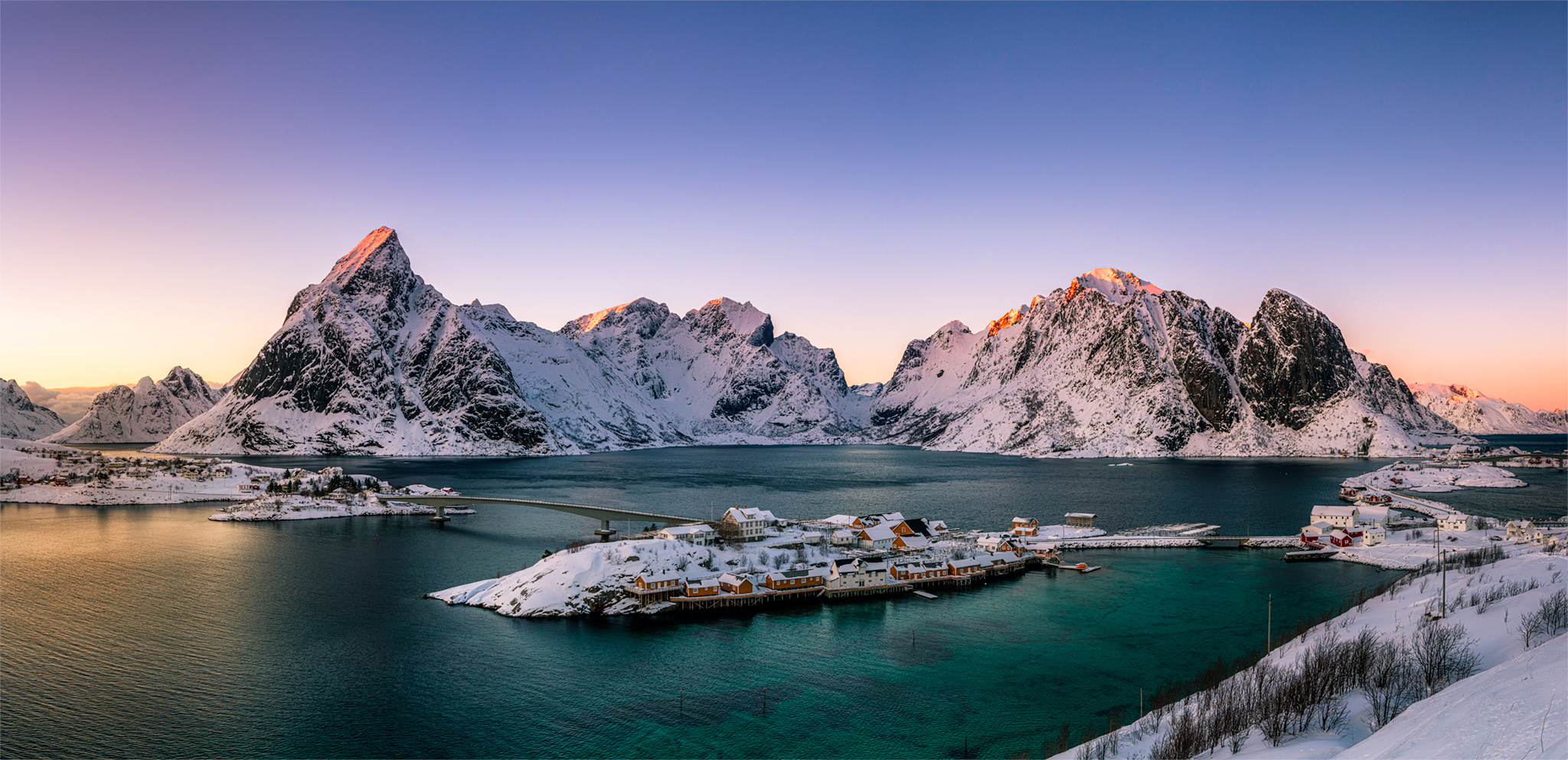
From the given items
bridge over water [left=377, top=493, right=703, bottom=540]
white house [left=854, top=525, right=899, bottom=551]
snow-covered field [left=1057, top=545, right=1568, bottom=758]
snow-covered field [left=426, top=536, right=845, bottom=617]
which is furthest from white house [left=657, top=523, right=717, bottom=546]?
snow-covered field [left=1057, top=545, right=1568, bottom=758]

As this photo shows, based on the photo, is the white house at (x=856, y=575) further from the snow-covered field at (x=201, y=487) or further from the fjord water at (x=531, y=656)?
the snow-covered field at (x=201, y=487)

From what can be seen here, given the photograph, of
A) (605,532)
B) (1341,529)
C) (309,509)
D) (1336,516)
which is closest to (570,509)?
(605,532)

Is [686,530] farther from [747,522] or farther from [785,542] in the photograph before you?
[785,542]

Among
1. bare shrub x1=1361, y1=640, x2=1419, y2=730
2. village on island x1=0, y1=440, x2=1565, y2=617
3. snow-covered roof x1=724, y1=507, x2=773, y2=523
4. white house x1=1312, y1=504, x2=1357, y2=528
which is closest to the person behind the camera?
bare shrub x1=1361, y1=640, x2=1419, y2=730

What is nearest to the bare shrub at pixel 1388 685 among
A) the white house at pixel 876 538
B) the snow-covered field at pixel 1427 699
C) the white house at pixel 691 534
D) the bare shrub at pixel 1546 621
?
the snow-covered field at pixel 1427 699

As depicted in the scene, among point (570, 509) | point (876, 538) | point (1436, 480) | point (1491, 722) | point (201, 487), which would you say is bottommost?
point (201, 487)

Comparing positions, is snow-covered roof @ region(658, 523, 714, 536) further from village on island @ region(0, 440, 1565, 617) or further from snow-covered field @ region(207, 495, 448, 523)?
snow-covered field @ region(207, 495, 448, 523)
